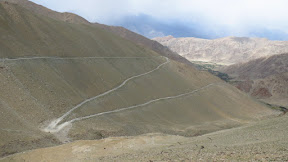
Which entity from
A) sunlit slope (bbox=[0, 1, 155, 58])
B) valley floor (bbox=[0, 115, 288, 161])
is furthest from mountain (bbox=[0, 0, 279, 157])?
valley floor (bbox=[0, 115, 288, 161])

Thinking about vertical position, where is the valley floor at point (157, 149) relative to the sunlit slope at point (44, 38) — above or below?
below

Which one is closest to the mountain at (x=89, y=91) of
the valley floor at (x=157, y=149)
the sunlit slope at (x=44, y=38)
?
the sunlit slope at (x=44, y=38)

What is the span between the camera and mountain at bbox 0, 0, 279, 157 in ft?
144

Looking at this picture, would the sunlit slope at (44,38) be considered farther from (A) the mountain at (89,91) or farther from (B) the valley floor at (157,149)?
(B) the valley floor at (157,149)

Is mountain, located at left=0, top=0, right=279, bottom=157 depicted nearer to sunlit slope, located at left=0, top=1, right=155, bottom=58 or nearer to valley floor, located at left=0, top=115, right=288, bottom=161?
sunlit slope, located at left=0, top=1, right=155, bottom=58

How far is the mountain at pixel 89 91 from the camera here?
144ft

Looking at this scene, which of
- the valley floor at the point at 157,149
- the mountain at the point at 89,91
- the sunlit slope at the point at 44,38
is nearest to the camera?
the valley floor at the point at 157,149

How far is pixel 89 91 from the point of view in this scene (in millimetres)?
Answer: 62625

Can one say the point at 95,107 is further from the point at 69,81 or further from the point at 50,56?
the point at 50,56

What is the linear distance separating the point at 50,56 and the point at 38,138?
108ft

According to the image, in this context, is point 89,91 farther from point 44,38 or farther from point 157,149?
point 157,149

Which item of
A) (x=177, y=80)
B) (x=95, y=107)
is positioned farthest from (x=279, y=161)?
(x=177, y=80)

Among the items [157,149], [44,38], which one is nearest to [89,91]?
[44,38]

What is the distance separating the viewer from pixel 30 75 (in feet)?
176
